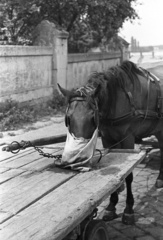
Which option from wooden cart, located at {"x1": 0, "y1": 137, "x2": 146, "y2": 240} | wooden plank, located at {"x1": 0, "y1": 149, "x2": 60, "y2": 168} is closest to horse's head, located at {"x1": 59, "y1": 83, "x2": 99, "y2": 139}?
wooden cart, located at {"x1": 0, "y1": 137, "x2": 146, "y2": 240}

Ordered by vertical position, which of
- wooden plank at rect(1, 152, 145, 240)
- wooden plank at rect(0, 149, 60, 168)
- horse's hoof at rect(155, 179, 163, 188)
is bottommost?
horse's hoof at rect(155, 179, 163, 188)

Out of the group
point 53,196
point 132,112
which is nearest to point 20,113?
point 132,112

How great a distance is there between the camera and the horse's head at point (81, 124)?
116 inches

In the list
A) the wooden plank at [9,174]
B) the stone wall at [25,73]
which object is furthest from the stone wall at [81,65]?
the wooden plank at [9,174]

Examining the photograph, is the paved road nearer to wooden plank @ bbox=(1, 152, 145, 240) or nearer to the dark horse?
the dark horse

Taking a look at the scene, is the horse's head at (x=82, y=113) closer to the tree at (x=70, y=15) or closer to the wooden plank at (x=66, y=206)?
the wooden plank at (x=66, y=206)

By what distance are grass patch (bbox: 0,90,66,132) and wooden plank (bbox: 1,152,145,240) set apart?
5623 mm

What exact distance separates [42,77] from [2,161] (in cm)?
776

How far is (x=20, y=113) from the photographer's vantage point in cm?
934

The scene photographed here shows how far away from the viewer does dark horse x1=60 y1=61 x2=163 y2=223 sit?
3.04 metres

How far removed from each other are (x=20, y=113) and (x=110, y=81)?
606cm

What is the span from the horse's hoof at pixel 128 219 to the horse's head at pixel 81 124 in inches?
44.9

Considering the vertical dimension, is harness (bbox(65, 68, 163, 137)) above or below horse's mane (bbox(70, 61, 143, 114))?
below

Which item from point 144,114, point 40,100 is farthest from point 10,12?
point 144,114
